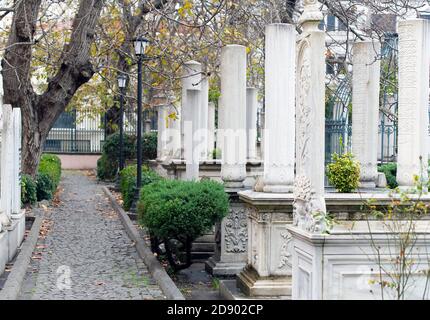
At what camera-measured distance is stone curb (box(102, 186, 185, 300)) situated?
1027 cm

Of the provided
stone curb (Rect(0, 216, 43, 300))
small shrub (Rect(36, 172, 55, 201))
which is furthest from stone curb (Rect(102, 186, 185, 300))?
small shrub (Rect(36, 172, 55, 201))

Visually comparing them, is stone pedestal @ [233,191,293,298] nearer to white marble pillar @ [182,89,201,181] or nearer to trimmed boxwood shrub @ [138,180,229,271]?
trimmed boxwood shrub @ [138,180,229,271]

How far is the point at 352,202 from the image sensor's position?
363 inches

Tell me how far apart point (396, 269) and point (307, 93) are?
1907 millimetres

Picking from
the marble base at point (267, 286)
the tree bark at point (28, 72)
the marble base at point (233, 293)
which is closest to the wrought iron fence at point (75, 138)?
the tree bark at point (28, 72)

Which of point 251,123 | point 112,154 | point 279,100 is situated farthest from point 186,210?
point 112,154

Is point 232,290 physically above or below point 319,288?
below

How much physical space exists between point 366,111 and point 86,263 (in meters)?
5.52

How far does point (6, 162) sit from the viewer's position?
12.7 m

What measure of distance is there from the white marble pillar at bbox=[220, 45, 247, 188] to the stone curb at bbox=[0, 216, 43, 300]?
11.8 ft

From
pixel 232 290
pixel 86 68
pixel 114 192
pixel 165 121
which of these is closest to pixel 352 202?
pixel 232 290

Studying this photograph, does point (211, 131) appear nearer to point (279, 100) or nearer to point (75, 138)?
point (279, 100)

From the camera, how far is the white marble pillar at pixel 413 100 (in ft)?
32.8

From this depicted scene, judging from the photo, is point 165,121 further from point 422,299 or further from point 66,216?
point 422,299
